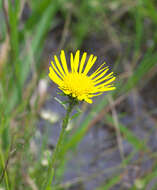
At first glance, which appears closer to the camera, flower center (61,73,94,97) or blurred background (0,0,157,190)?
flower center (61,73,94,97)

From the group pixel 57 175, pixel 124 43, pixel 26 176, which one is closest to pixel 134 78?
pixel 124 43

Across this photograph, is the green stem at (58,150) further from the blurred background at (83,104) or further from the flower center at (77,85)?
the blurred background at (83,104)

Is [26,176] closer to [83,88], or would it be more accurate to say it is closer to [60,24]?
[83,88]

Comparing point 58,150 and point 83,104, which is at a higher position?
point 83,104

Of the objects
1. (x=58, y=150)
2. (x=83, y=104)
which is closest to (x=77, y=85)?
(x=58, y=150)

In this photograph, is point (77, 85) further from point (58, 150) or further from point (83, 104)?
point (83, 104)

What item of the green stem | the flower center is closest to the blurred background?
the green stem

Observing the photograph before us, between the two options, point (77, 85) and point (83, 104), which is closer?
point (77, 85)

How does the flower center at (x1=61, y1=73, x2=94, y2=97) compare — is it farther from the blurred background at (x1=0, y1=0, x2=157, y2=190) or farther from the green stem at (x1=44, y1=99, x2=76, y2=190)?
the blurred background at (x1=0, y1=0, x2=157, y2=190)
